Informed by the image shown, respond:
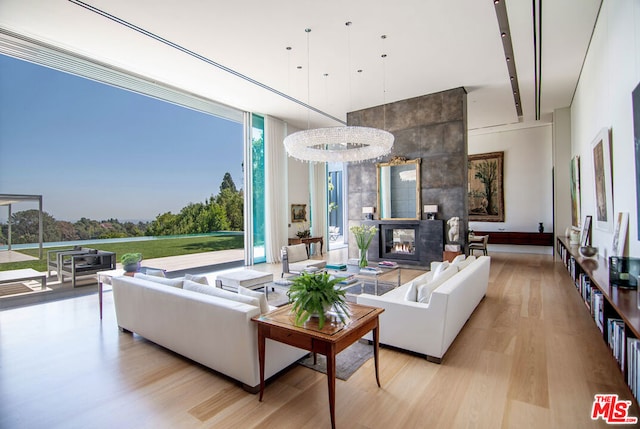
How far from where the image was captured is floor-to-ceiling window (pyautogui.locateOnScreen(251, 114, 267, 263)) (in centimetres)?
845

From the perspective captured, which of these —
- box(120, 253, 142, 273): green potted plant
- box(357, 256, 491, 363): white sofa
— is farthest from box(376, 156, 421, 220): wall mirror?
box(120, 253, 142, 273): green potted plant

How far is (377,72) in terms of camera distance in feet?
19.6

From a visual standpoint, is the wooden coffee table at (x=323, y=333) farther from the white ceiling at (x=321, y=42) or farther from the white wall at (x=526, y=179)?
the white wall at (x=526, y=179)

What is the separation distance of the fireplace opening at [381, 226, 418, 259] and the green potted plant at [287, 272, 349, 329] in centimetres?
560

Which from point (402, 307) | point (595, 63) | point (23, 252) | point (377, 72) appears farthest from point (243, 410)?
point (23, 252)

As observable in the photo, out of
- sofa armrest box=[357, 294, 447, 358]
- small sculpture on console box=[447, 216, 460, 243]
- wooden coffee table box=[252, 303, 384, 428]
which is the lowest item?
sofa armrest box=[357, 294, 447, 358]

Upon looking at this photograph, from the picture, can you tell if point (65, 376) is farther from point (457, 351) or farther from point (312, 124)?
point (312, 124)

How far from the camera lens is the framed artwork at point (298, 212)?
9.62 m

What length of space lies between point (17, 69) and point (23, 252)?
14.7ft

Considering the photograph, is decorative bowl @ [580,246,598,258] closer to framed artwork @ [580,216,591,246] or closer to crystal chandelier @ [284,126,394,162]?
framed artwork @ [580,216,591,246]

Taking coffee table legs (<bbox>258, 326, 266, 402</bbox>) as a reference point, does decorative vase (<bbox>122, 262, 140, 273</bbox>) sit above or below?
above

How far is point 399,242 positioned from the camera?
7703 millimetres

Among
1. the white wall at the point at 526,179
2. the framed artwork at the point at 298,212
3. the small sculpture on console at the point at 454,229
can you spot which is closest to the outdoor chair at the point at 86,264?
the framed artwork at the point at 298,212

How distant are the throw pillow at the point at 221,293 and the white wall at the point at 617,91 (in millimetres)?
→ 3544
